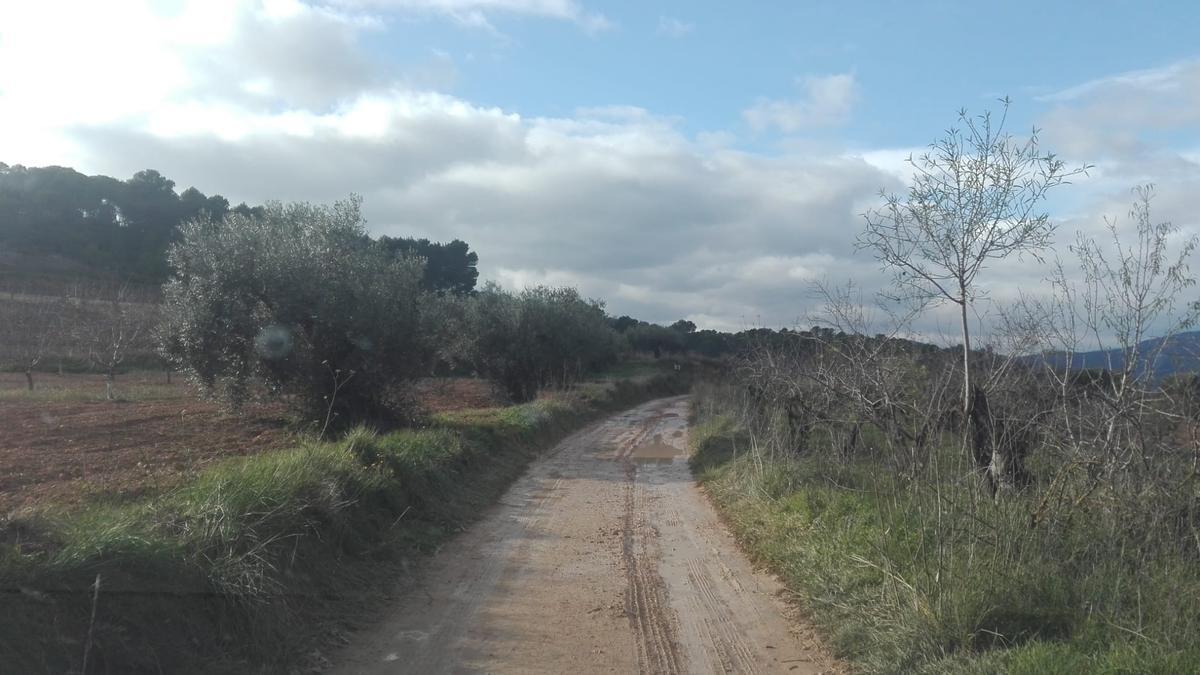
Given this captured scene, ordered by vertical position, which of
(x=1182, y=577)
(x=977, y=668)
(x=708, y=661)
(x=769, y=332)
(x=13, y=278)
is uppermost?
(x=13, y=278)

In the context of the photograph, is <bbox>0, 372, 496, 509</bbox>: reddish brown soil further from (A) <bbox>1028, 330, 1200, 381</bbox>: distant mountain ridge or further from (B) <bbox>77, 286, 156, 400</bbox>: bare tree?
(A) <bbox>1028, 330, 1200, 381</bbox>: distant mountain ridge

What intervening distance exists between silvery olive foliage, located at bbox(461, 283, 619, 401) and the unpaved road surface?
944 inches

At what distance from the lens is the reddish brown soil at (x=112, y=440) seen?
367 inches

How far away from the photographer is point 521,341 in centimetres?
3825

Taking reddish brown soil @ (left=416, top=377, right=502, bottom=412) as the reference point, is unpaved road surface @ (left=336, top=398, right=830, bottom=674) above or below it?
below

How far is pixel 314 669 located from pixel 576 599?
102 inches

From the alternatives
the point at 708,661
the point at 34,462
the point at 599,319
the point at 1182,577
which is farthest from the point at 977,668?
the point at 599,319

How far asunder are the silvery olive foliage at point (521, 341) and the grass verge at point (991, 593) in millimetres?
28588

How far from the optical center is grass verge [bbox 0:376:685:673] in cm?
516

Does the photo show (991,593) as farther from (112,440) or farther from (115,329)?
(115,329)

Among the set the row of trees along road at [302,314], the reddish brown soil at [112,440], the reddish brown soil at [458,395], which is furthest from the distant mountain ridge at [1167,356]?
the reddish brown soil at [458,395]

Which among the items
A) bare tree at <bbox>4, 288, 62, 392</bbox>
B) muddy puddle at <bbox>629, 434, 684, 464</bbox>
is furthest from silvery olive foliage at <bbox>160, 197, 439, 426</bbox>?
bare tree at <bbox>4, 288, 62, 392</bbox>

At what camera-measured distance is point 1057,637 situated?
5598 millimetres

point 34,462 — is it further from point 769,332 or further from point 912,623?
point 769,332
